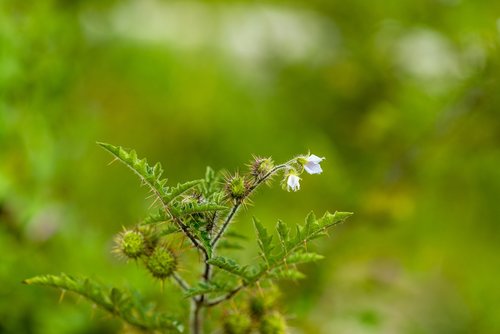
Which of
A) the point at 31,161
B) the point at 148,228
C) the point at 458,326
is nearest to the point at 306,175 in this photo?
the point at 458,326

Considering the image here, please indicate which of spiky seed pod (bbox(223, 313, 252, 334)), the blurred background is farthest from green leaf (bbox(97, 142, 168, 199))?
the blurred background

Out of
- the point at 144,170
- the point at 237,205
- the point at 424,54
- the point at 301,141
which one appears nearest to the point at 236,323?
the point at 237,205

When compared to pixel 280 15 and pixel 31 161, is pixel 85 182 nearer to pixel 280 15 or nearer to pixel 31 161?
pixel 31 161

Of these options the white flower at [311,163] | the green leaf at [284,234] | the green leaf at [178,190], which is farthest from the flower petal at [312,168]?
the green leaf at [178,190]

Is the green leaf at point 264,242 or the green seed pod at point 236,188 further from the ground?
the green seed pod at point 236,188

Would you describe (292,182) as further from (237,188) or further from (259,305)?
(259,305)

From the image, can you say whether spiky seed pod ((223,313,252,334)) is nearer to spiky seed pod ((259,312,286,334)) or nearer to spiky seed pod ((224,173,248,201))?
spiky seed pod ((259,312,286,334))

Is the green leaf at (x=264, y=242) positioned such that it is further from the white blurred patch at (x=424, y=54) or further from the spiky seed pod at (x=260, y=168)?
the white blurred patch at (x=424, y=54)
